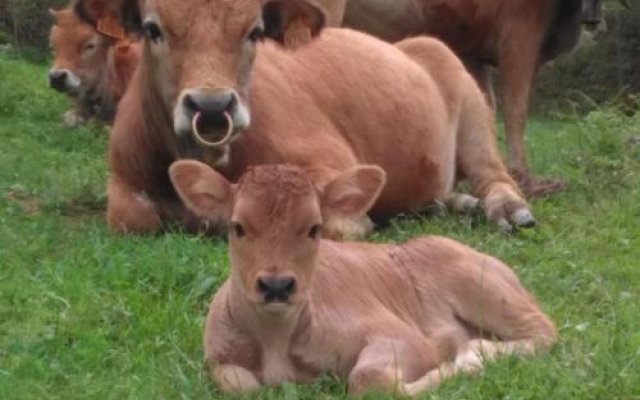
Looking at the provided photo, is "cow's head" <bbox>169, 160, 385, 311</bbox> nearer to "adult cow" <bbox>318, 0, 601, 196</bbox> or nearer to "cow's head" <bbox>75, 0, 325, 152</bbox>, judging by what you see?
"cow's head" <bbox>75, 0, 325, 152</bbox>

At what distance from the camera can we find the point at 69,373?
6406 millimetres

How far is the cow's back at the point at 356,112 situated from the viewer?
914 centimetres

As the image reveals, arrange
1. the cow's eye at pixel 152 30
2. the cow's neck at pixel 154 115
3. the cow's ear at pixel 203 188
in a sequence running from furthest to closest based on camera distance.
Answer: the cow's neck at pixel 154 115 → the cow's eye at pixel 152 30 → the cow's ear at pixel 203 188

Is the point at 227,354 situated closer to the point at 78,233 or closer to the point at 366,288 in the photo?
the point at 366,288

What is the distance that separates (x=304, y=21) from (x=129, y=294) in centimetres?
256

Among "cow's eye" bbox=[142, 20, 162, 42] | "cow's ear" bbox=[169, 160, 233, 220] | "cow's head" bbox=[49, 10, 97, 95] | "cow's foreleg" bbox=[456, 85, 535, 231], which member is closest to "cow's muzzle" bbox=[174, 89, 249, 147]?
"cow's eye" bbox=[142, 20, 162, 42]

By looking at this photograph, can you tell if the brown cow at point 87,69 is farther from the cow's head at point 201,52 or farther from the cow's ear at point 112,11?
the cow's head at point 201,52

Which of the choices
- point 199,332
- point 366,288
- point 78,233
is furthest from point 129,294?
point 78,233

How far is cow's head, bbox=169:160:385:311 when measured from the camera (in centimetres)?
570

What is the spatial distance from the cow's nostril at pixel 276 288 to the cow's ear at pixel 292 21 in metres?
3.74

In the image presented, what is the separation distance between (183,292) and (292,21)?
7.70 ft

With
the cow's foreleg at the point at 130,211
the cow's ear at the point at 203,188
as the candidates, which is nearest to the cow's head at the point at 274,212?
the cow's ear at the point at 203,188

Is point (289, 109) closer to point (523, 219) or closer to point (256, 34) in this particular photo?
point (256, 34)

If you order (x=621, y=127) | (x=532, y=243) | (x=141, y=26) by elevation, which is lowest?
(x=621, y=127)
